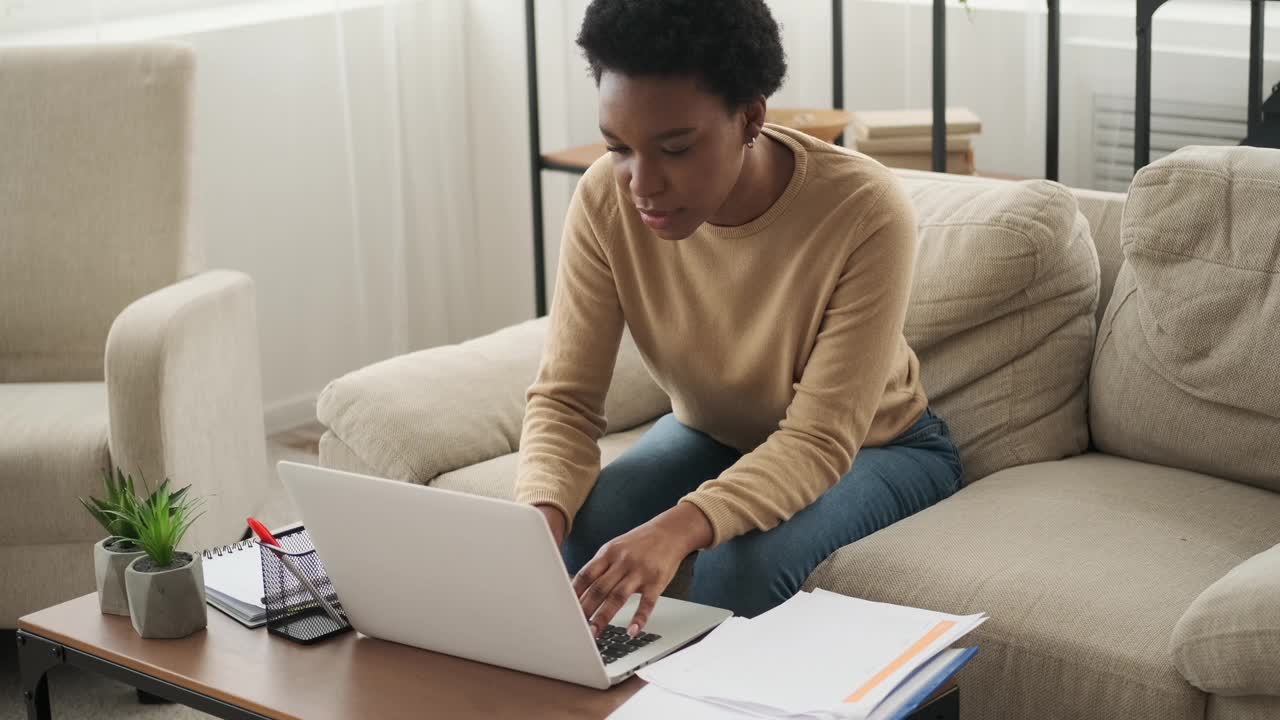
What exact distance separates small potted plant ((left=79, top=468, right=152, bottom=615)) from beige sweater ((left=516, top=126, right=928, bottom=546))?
393 mm

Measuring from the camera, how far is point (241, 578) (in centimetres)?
150

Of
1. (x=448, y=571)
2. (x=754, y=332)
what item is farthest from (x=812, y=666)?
(x=754, y=332)

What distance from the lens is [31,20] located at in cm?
294

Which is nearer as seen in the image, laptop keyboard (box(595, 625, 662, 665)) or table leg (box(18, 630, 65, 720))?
laptop keyboard (box(595, 625, 662, 665))

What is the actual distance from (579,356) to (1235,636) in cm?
73

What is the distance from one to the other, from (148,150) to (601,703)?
160cm

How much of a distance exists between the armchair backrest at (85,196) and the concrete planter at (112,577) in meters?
1.09

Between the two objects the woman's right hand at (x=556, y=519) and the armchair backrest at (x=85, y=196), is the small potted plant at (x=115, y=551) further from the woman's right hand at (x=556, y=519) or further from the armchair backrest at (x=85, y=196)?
the armchair backrest at (x=85, y=196)

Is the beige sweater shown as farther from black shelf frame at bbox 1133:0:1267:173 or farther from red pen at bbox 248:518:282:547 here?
black shelf frame at bbox 1133:0:1267:173

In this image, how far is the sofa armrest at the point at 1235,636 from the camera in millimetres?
1343

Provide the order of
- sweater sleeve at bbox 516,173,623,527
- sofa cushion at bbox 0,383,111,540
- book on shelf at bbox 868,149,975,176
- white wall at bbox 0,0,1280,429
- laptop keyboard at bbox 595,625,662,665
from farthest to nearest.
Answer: white wall at bbox 0,0,1280,429 → book on shelf at bbox 868,149,975,176 → sofa cushion at bbox 0,383,111,540 → sweater sleeve at bbox 516,173,623,527 → laptop keyboard at bbox 595,625,662,665

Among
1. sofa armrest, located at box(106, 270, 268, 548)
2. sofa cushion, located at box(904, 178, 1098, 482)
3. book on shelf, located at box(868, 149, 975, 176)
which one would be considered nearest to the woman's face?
sofa cushion, located at box(904, 178, 1098, 482)

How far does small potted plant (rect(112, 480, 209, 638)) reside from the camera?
54.3 inches

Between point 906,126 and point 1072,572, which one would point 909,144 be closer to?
point 906,126
